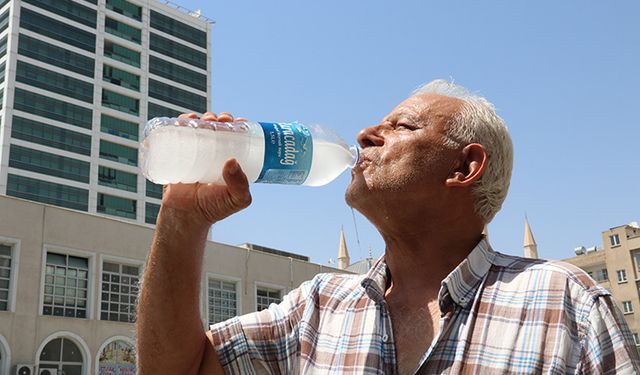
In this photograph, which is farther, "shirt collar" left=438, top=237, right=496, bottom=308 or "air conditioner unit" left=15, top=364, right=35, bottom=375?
"air conditioner unit" left=15, top=364, right=35, bottom=375

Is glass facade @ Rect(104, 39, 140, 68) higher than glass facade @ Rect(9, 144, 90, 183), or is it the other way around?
glass facade @ Rect(104, 39, 140, 68)

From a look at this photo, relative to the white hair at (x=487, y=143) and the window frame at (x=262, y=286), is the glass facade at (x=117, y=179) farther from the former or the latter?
the white hair at (x=487, y=143)

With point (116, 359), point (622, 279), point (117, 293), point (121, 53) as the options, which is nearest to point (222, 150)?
point (117, 293)

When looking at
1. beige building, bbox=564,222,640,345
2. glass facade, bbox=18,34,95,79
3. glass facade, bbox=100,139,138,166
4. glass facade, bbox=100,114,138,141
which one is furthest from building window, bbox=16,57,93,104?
beige building, bbox=564,222,640,345

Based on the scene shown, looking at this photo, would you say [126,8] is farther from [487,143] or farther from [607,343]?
[607,343]

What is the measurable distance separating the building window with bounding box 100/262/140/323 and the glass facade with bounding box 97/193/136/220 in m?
30.2

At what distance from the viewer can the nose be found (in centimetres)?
230

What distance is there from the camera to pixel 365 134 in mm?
2361

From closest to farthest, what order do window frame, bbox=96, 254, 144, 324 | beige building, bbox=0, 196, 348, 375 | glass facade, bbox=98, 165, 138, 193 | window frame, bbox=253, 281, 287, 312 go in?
beige building, bbox=0, 196, 348, 375 < window frame, bbox=96, 254, 144, 324 < window frame, bbox=253, 281, 287, 312 < glass facade, bbox=98, 165, 138, 193

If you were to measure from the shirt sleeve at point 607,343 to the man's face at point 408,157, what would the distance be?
0.66m

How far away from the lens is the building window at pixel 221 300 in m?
29.2

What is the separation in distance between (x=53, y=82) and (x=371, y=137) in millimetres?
55265

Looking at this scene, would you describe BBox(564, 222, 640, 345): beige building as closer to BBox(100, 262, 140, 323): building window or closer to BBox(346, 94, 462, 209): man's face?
BBox(100, 262, 140, 323): building window

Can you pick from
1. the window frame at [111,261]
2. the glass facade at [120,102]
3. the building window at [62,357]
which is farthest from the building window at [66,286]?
the glass facade at [120,102]
